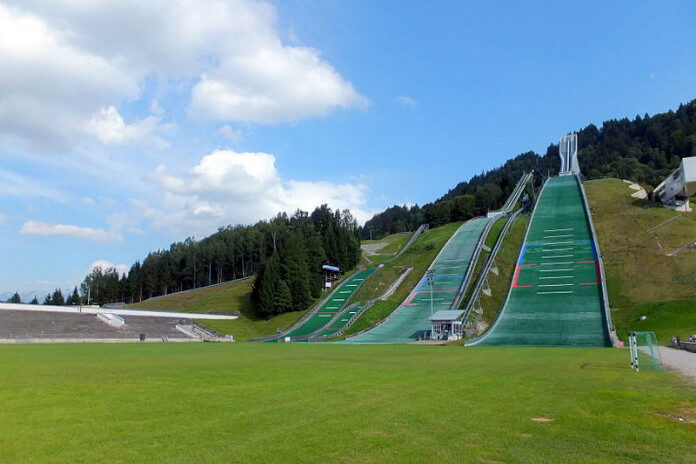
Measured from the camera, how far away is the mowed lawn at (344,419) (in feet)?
19.6

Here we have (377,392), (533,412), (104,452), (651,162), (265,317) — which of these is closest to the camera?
(104,452)

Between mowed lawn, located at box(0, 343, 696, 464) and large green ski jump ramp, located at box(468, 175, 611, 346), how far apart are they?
23682 mm

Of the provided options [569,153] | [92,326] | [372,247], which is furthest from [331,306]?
[569,153]

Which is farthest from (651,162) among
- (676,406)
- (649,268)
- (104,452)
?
A: (104,452)

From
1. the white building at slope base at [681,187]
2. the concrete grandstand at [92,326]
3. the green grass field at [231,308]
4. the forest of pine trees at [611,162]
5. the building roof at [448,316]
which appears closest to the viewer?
the building roof at [448,316]

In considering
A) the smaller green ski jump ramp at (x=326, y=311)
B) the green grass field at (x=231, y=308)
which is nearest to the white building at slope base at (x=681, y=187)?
the smaller green ski jump ramp at (x=326, y=311)

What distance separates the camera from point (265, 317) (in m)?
64.4

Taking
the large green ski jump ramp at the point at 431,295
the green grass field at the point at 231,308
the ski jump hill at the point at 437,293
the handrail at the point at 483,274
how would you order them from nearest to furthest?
the large green ski jump ramp at the point at 431,295 → the ski jump hill at the point at 437,293 → the handrail at the point at 483,274 → the green grass field at the point at 231,308

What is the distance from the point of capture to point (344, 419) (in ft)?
26.2

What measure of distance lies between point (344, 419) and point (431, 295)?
1650 inches

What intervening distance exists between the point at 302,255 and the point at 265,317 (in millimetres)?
9580

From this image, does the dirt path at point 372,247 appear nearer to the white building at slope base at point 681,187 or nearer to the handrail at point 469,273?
the handrail at point 469,273

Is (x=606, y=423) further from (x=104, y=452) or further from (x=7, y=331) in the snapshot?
(x=7, y=331)

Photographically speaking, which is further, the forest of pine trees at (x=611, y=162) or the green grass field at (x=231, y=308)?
the forest of pine trees at (x=611, y=162)
